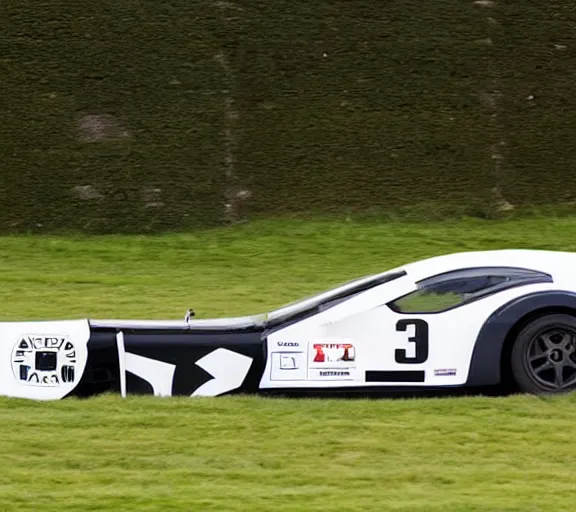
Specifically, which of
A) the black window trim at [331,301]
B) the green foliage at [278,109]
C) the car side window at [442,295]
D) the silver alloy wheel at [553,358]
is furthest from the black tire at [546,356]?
the green foliage at [278,109]

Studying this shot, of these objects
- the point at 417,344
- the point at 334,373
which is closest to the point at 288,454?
the point at 334,373

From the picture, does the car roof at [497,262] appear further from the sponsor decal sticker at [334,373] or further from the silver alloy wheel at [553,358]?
the sponsor decal sticker at [334,373]

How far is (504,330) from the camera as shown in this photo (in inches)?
251

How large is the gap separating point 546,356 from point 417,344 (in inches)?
27.7

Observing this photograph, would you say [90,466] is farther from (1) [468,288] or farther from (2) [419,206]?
(2) [419,206]

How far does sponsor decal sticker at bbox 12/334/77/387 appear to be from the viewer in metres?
6.62

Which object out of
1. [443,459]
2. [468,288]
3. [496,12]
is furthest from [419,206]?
[443,459]

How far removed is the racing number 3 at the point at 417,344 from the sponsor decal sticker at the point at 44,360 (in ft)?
6.06

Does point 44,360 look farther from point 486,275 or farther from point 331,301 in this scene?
point 486,275

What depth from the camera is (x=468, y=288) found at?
6.60 m

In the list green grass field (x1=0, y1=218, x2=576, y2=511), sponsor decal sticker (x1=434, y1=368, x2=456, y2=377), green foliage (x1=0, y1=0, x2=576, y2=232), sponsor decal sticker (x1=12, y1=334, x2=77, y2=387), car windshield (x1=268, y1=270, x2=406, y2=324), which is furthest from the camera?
green foliage (x1=0, y1=0, x2=576, y2=232)

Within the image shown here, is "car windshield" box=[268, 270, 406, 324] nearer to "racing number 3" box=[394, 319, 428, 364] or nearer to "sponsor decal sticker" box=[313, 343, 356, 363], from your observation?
"sponsor decal sticker" box=[313, 343, 356, 363]

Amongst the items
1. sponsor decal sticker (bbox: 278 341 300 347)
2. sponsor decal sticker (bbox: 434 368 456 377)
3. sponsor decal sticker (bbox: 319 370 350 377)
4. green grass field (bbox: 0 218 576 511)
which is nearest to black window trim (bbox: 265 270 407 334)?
sponsor decal sticker (bbox: 278 341 300 347)

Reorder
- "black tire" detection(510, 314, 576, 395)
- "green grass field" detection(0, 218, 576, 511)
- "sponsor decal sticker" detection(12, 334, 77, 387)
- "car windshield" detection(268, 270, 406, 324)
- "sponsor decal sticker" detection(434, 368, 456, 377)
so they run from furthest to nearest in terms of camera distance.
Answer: "car windshield" detection(268, 270, 406, 324) < "sponsor decal sticker" detection(12, 334, 77, 387) < "sponsor decal sticker" detection(434, 368, 456, 377) < "black tire" detection(510, 314, 576, 395) < "green grass field" detection(0, 218, 576, 511)
